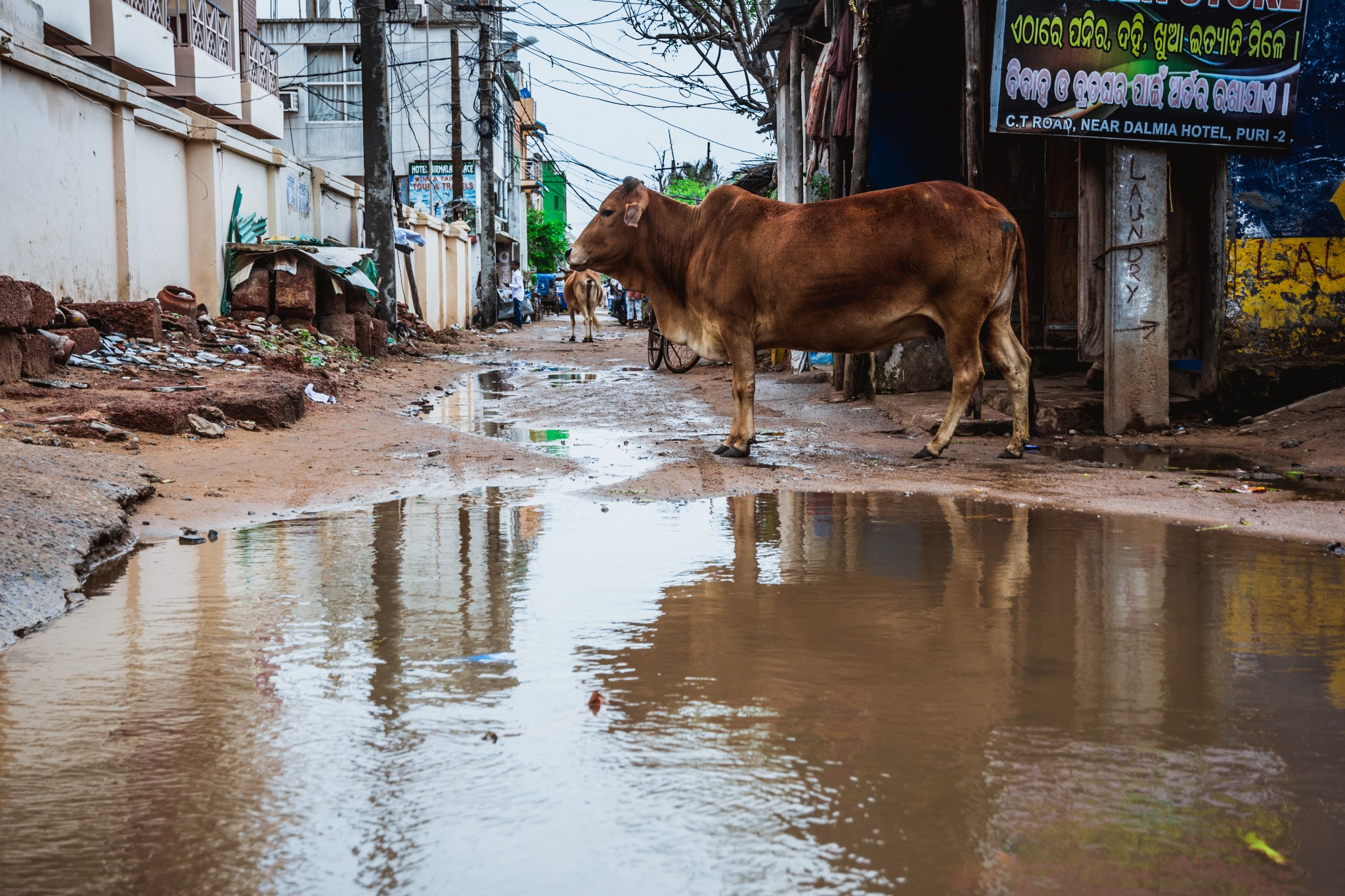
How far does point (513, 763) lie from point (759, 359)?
45.0 feet

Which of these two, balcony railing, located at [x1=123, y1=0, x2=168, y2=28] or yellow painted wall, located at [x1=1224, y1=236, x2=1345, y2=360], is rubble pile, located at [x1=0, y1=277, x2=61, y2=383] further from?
balcony railing, located at [x1=123, y1=0, x2=168, y2=28]

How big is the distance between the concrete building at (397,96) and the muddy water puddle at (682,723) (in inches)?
1244

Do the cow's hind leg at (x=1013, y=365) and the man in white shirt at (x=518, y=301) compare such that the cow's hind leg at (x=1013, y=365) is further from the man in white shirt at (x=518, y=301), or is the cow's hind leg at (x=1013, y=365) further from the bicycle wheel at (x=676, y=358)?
the man in white shirt at (x=518, y=301)

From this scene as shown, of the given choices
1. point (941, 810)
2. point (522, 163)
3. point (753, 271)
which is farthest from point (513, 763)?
point (522, 163)

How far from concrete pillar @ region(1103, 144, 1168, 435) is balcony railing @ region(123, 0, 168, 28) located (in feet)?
56.9

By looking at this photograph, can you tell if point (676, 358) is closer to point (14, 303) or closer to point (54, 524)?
point (14, 303)

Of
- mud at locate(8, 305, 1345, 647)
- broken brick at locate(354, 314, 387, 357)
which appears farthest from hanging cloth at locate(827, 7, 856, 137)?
broken brick at locate(354, 314, 387, 357)

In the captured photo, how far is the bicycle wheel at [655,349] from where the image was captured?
14.8m

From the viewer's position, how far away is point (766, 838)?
1953 mm

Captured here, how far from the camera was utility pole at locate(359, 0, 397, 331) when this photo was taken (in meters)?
15.4

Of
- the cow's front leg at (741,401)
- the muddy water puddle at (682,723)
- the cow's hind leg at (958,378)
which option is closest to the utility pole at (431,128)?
the cow's front leg at (741,401)

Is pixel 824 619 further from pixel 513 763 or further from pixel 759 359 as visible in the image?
pixel 759 359

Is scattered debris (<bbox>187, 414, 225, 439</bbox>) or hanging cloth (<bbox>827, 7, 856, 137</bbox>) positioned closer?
scattered debris (<bbox>187, 414, 225, 439</bbox>)

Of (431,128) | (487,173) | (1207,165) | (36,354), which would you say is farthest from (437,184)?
(1207,165)
